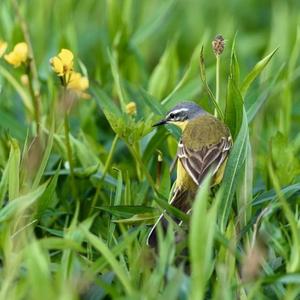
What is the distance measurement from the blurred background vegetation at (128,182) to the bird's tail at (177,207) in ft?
0.20

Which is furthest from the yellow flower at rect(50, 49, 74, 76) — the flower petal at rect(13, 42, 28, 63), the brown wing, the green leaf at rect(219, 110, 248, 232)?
the green leaf at rect(219, 110, 248, 232)

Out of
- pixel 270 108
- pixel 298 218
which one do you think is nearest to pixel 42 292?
pixel 298 218

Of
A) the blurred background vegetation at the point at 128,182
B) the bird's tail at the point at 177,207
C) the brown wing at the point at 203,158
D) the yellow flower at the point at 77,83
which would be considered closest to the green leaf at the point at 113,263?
the blurred background vegetation at the point at 128,182

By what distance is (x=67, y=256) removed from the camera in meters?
3.37

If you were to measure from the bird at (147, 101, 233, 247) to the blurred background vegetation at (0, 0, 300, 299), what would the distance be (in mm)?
84

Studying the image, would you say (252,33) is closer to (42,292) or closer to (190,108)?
(190,108)

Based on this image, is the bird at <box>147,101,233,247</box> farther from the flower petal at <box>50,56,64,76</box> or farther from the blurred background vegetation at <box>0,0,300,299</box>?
the flower petal at <box>50,56,64,76</box>

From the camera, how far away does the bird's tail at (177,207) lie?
3.73 meters

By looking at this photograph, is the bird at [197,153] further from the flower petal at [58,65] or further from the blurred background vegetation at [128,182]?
the flower petal at [58,65]

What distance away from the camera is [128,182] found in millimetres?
4125

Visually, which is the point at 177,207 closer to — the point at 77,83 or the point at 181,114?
the point at 181,114

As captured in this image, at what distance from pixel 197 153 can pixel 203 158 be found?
41 mm

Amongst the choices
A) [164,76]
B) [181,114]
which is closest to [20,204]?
[181,114]

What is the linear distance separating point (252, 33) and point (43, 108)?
327cm
